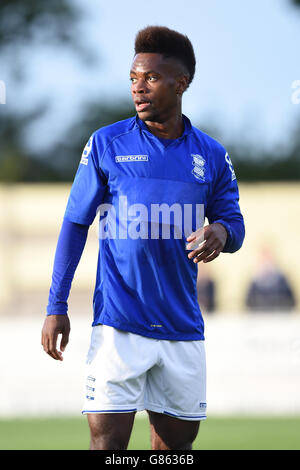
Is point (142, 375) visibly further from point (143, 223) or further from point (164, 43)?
point (164, 43)

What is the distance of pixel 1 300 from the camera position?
61.2ft

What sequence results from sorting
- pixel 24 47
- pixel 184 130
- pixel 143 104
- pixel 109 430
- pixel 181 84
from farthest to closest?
pixel 24 47 < pixel 184 130 < pixel 181 84 < pixel 143 104 < pixel 109 430

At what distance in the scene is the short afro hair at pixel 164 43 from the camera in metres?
4.43

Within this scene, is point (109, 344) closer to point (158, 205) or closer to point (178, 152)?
point (158, 205)

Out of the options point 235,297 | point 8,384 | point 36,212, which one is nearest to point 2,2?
point 36,212

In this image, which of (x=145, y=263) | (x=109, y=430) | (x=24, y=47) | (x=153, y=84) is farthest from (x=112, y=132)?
(x=24, y=47)

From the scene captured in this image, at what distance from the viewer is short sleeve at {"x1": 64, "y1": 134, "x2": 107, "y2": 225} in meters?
4.36

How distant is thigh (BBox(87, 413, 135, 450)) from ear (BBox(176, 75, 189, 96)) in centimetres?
165

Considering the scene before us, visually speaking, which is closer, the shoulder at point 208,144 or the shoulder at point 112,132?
the shoulder at point 112,132

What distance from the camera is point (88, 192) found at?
14.3 ft

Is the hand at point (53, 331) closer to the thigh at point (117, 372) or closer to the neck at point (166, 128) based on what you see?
the thigh at point (117, 372)

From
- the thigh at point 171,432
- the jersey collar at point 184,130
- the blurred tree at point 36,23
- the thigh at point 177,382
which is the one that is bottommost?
the thigh at point 171,432

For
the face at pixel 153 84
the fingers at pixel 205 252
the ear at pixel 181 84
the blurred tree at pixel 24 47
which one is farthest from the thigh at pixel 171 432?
the blurred tree at pixel 24 47

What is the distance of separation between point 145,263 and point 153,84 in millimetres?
891
